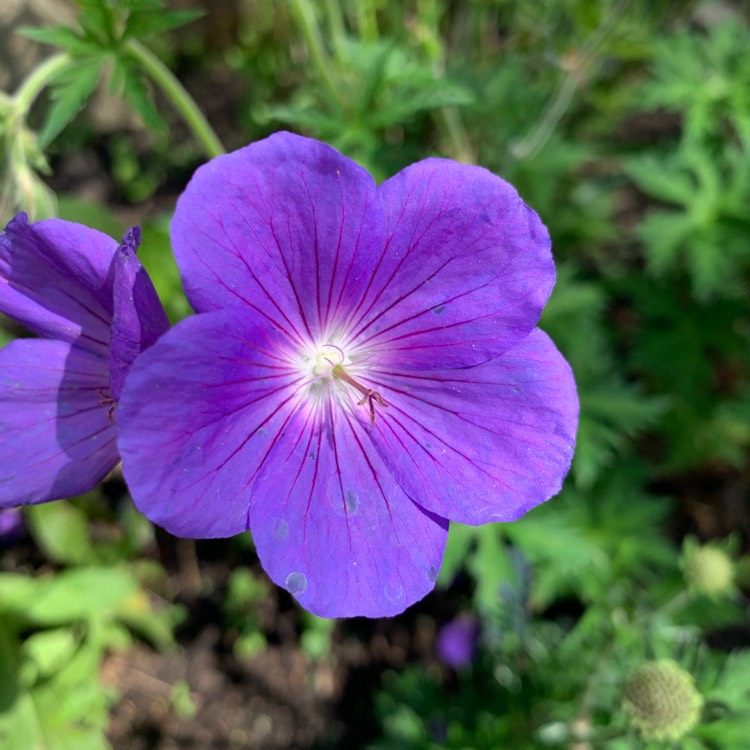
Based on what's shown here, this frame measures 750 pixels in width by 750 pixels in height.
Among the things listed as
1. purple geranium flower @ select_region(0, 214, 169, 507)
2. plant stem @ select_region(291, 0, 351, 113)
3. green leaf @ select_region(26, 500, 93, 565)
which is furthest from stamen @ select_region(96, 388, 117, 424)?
green leaf @ select_region(26, 500, 93, 565)

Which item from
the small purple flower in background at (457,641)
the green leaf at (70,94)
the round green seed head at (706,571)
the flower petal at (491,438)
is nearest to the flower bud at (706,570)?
the round green seed head at (706,571)

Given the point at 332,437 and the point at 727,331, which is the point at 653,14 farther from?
the point at 332,437

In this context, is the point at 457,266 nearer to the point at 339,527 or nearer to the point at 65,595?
the point at 339,527

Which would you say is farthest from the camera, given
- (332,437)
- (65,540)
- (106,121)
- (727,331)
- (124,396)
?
(106,121)

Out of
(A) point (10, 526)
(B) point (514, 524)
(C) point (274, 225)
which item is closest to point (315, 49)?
(C) point (274, 225)

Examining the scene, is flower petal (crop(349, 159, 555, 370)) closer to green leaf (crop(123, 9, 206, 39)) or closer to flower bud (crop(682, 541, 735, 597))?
green leaf (crop(123, 9, 206, 39))

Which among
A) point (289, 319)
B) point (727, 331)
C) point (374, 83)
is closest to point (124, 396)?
point (289, 319)

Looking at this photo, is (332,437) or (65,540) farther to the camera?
(65,540)
